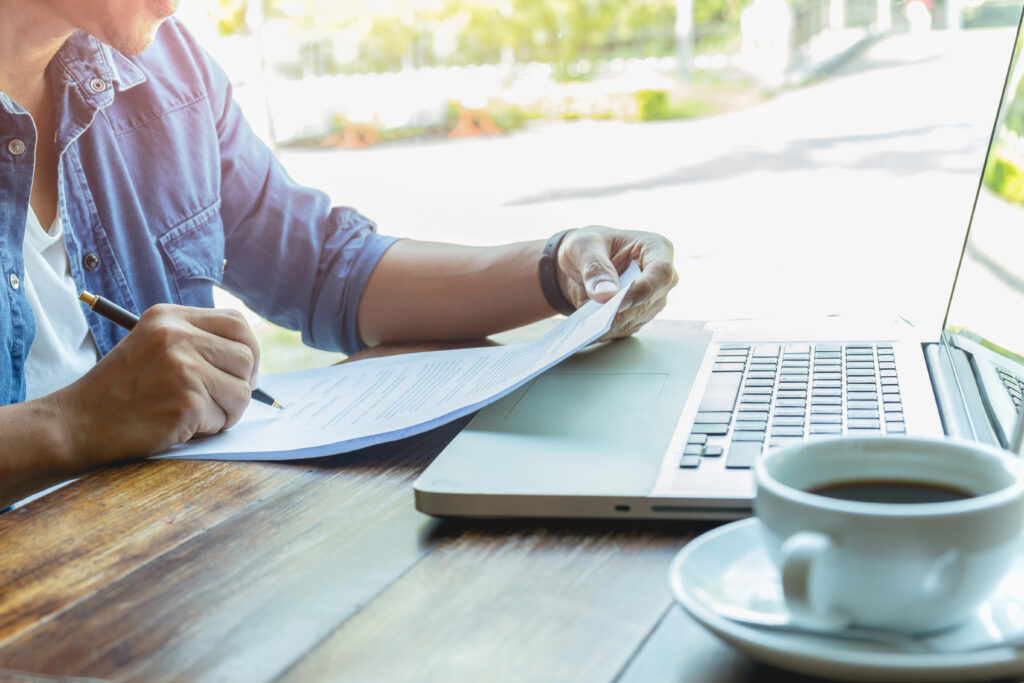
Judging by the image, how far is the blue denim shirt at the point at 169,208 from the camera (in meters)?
0.89

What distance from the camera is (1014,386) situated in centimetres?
57

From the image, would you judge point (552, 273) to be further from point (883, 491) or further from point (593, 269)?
point (883, 491)

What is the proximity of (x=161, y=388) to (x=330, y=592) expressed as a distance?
0.98ft

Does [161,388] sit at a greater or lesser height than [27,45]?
lesser

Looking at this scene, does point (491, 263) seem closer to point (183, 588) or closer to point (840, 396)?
point (840, 396)

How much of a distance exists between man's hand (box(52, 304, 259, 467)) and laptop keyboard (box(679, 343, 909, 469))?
345 millimetres

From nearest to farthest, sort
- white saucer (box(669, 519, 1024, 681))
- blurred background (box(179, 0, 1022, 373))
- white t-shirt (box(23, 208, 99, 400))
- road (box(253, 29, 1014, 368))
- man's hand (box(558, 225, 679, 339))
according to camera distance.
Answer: white saucer (box(669, 519, 1024, 681)) → man's hand (box(558, 225, 679, 339)) → white t-shirt (box(23, 208, 99, 400)) → road (box(253, 29, 1014, 368)) → blurred background (box(179, 0, 1022, 373))

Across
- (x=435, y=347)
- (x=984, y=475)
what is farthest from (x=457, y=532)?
(x=435, y=347)

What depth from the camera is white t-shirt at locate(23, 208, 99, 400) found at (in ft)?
3.06

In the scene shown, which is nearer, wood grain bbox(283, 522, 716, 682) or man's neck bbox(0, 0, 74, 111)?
wood grain bbox(283, 522, 716, 682)

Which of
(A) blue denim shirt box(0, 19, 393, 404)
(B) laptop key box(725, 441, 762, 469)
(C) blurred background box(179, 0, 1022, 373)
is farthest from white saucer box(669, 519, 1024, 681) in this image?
(C) blurred background box(179, 0, 1022, 373)

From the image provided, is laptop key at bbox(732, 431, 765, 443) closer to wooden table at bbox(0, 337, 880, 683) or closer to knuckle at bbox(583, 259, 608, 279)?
wooden table at bbox(0, 337, 880, 683)

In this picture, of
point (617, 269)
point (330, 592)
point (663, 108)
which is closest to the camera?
point (330, 592)

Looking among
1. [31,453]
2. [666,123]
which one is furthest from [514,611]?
[666,123]
